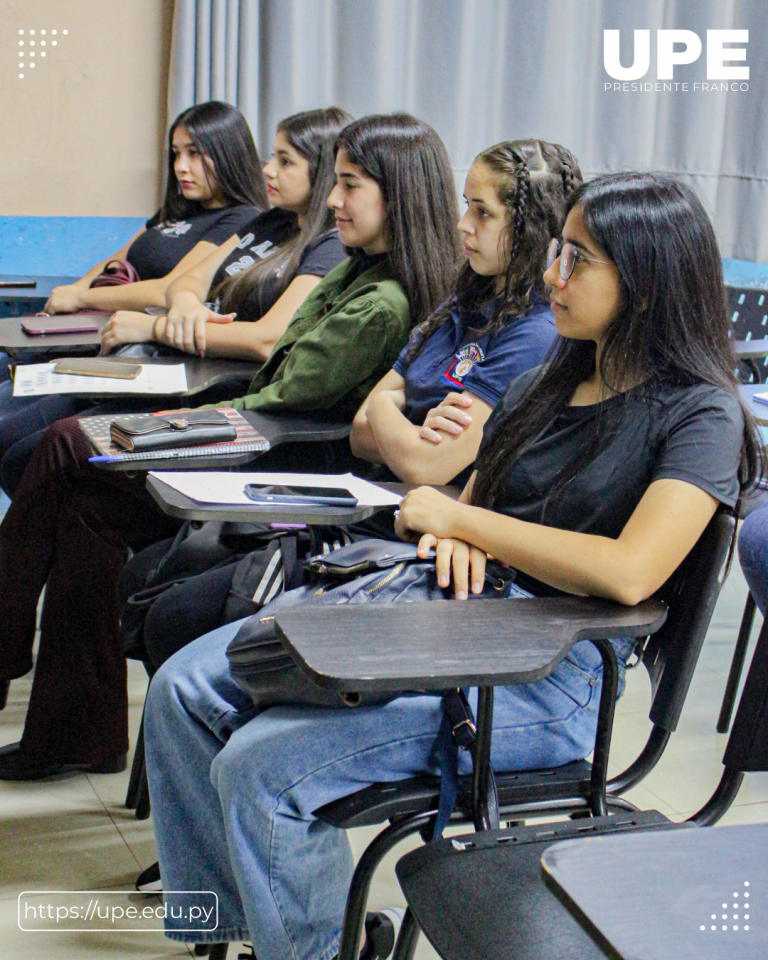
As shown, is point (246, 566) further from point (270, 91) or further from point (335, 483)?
point (270, 91)

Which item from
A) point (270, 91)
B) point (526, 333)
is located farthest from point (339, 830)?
point (270, 91)

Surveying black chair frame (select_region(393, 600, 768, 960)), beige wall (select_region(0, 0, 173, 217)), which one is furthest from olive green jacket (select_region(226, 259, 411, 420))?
beige wall (select_region(0, 0, 173, 217))

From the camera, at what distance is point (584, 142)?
3.73 m

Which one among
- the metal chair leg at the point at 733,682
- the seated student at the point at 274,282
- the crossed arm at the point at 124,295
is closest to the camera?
the metal chair leg at the point at 733,682

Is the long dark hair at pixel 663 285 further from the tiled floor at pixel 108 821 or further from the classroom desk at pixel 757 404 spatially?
the tiled floor at pixel 108 821

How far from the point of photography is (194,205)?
318cm

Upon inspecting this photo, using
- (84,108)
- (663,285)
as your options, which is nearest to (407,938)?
(663,285)

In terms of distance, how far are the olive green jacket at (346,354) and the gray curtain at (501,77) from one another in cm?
174

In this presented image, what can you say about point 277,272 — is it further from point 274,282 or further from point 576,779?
point 576,779

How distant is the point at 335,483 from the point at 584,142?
2.63 m

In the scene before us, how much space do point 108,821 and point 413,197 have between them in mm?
1271

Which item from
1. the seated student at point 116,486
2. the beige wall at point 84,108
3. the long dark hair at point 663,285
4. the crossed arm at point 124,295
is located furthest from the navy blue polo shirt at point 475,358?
the beige wall at point 84,108

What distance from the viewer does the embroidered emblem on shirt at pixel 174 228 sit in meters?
3.11

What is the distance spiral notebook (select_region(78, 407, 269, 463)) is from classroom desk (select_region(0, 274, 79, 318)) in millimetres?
1409
